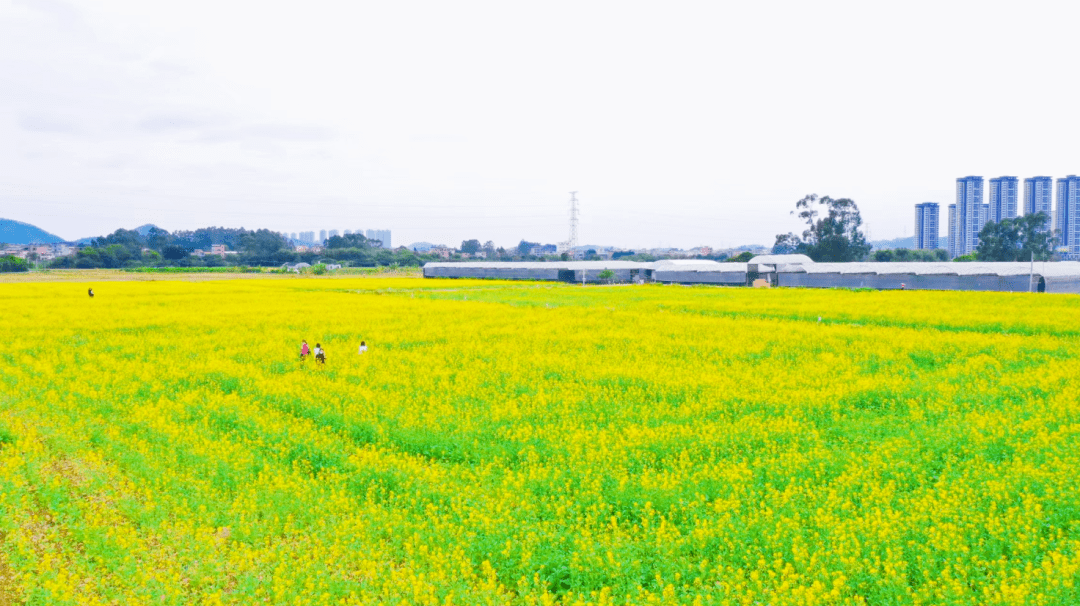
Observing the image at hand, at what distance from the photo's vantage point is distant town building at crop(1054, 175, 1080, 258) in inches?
6216

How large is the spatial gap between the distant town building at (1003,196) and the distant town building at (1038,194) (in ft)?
9.16

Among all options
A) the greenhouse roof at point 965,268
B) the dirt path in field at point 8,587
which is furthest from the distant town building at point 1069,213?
the dirt path in field at point 8,587

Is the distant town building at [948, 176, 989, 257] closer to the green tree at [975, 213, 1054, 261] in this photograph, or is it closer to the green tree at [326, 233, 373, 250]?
the green tree at [975, 213, 1054, 261]

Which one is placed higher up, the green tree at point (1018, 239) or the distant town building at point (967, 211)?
the distant town building at point (967, 211)

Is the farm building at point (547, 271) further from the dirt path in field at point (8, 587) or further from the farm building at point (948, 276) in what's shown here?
the dirt path in field at point (8, 587)

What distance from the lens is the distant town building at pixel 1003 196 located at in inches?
6476

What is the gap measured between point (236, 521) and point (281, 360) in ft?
37.5

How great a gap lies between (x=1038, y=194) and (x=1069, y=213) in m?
8.63

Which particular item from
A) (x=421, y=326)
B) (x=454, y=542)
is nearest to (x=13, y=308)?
(x=421, y=326)

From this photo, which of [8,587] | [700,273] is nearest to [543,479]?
[8,587]

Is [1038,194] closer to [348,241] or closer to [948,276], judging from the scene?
[948,276]

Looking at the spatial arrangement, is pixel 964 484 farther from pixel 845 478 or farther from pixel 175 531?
pixel 175 531

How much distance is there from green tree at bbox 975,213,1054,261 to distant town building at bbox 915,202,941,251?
117 metres

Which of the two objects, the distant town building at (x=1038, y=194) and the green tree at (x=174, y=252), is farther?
the distant town building at (x=1038, y=194)
